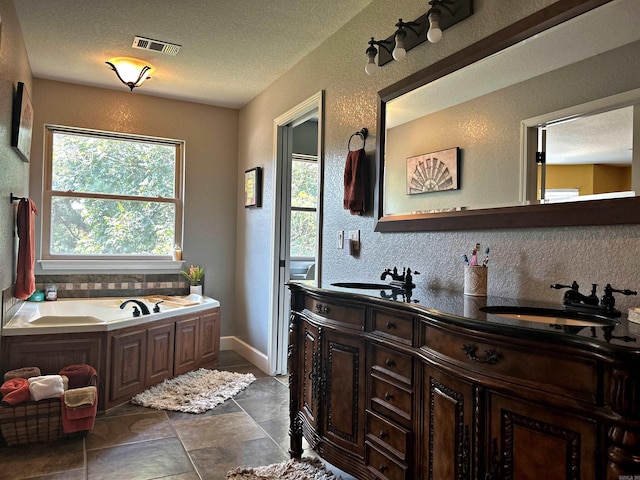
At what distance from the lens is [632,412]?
38.6 inches

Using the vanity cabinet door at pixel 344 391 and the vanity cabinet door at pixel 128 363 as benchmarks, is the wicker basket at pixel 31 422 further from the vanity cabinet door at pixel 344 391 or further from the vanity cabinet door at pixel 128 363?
the vanity cabinet door at pixel 344 391

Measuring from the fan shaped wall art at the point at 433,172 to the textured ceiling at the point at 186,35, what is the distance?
109cm

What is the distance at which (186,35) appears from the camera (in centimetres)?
323

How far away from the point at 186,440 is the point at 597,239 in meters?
2.34

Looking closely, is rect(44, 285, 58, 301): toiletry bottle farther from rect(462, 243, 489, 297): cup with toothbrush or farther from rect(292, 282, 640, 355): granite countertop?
rect(462, 243, 489, 297): cup with toothbrush

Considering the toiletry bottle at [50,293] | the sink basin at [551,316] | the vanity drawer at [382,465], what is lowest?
the vanity drawer at [382,465]

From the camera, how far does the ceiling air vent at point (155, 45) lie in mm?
3343

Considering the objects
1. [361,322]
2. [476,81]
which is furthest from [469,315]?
[476,81]

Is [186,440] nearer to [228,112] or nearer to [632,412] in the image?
[632,412]

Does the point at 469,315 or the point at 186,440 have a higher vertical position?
the point at 469,315

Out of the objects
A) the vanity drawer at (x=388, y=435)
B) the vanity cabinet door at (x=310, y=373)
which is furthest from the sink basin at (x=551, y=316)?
the vanity cabinet door at (x=310, y=373)

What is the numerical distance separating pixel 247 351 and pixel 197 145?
2147 millimetres

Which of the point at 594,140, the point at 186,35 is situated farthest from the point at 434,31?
the point at 186,35

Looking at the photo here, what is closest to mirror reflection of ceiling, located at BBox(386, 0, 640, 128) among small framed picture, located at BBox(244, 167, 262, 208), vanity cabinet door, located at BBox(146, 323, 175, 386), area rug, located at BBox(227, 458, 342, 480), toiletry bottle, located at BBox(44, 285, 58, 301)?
area rug, located at BBox(227, 458, 342, 480)
